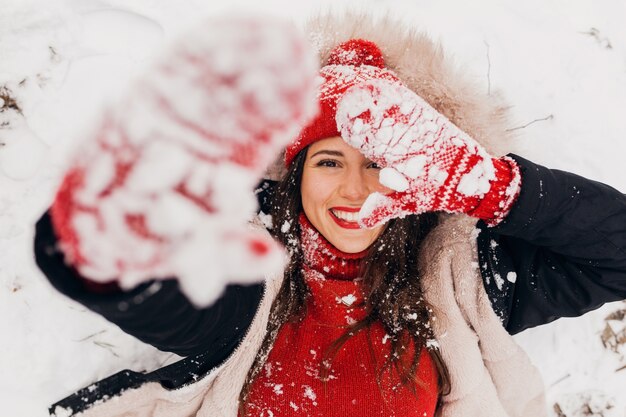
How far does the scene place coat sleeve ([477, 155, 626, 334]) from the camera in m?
1.35

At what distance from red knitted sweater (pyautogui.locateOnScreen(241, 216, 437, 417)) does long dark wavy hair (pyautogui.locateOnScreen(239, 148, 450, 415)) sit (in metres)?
0.03

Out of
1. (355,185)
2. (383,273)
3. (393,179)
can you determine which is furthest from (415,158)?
(383,273)

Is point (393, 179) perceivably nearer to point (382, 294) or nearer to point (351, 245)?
point (351, 245)

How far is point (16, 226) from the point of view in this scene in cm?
174

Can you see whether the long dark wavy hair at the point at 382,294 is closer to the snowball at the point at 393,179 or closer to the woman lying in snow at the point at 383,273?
the woman lying in snow at the point at 383,273

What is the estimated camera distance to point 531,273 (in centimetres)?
153

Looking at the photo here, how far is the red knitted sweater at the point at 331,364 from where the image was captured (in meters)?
1.50

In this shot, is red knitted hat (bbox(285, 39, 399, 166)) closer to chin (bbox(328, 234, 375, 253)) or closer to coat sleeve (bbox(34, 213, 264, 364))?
chin (bbox(328, 234, 375, 253))

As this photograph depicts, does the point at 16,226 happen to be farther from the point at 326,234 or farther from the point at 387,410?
the point at 387,410

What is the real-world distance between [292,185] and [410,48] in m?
0.55

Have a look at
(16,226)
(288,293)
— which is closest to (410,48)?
(288,293)

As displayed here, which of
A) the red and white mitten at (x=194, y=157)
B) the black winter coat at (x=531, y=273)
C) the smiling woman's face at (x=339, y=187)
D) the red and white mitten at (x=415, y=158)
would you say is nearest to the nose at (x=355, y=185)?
the smiling woman's face at (x=339, y=187)

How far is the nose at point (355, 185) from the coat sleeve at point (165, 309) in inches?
14.6

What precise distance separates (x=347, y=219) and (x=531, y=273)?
24.3 inches
